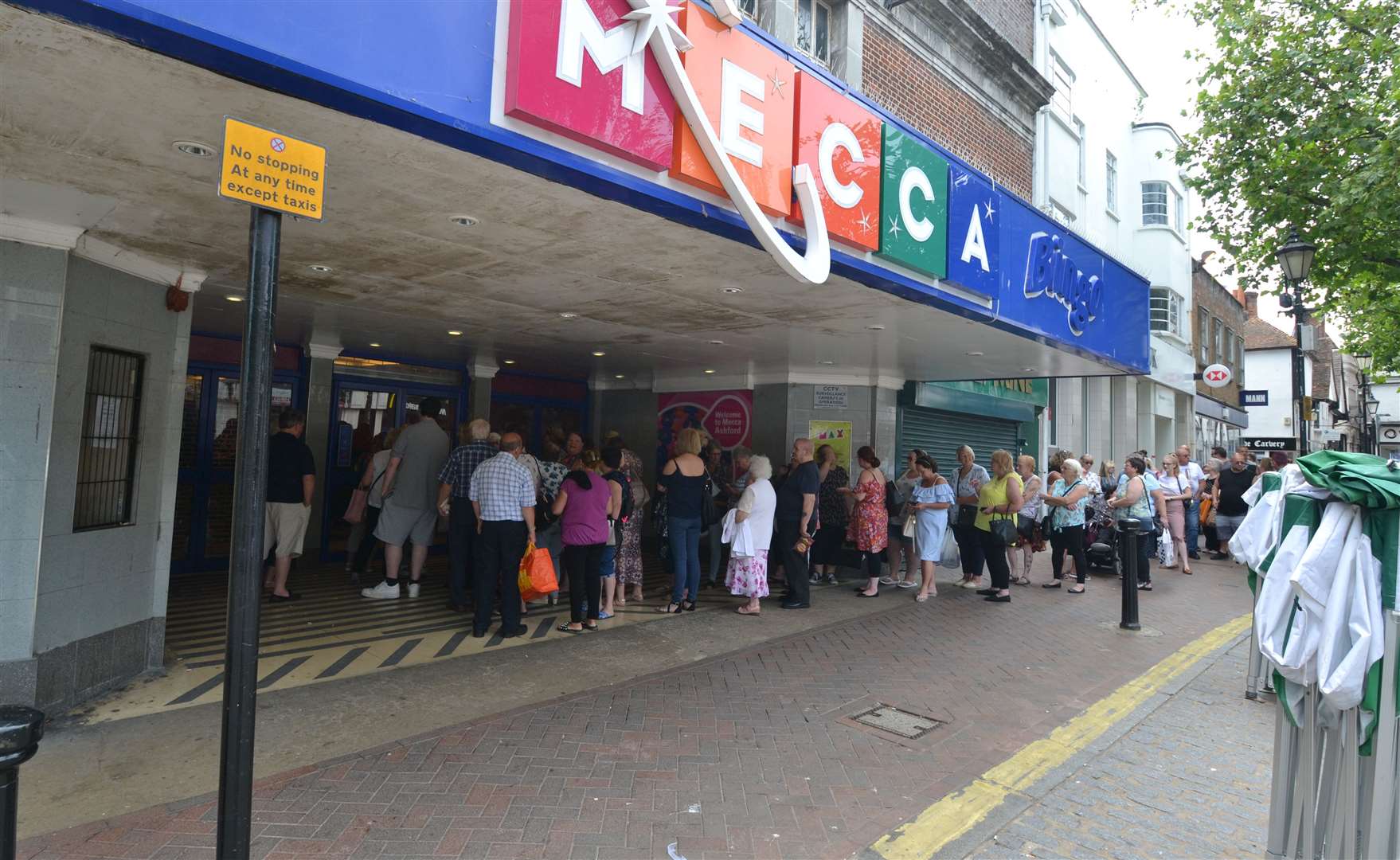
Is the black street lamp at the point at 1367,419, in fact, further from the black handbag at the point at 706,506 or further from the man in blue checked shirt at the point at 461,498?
the man in blue checked shirt at the point at 461,498

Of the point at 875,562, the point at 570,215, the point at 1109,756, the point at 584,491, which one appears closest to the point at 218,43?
the point at 570,215

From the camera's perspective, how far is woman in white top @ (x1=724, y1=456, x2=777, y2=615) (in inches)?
299

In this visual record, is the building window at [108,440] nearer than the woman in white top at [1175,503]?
Yes

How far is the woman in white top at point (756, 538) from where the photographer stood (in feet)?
24.9

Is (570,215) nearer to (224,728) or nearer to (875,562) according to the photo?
(224,728)

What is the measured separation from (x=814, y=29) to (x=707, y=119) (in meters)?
6.70

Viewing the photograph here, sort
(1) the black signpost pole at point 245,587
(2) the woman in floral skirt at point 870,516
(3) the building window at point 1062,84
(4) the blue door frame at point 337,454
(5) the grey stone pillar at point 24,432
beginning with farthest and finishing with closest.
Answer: (3) the building window at point 1062,84
(4) the blue door frame at point 337,454
(2) the woman in floral skirt at point 870,516
(5) the grey stone pillar at point 24,432
(1) the black signpost pole at point 245,587

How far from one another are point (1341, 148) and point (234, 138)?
16234mm

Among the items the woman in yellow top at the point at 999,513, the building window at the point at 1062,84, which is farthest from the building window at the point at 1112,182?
the woman in yellow top at the point at 999,513

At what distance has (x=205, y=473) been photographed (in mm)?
9023

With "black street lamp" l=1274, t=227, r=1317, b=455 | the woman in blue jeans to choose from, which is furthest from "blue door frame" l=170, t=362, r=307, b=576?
"black street lamp" l=1274, t=227, r=1317, b=455

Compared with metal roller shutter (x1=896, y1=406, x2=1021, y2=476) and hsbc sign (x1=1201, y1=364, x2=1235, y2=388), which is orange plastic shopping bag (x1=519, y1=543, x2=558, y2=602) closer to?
metal roller shutter (x1=896, y1=406, x2=1021, y2=476)

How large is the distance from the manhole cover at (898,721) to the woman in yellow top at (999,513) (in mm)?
3951

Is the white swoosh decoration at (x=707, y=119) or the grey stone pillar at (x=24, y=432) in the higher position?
the white swoosh decoration at (x=707, y=119)
